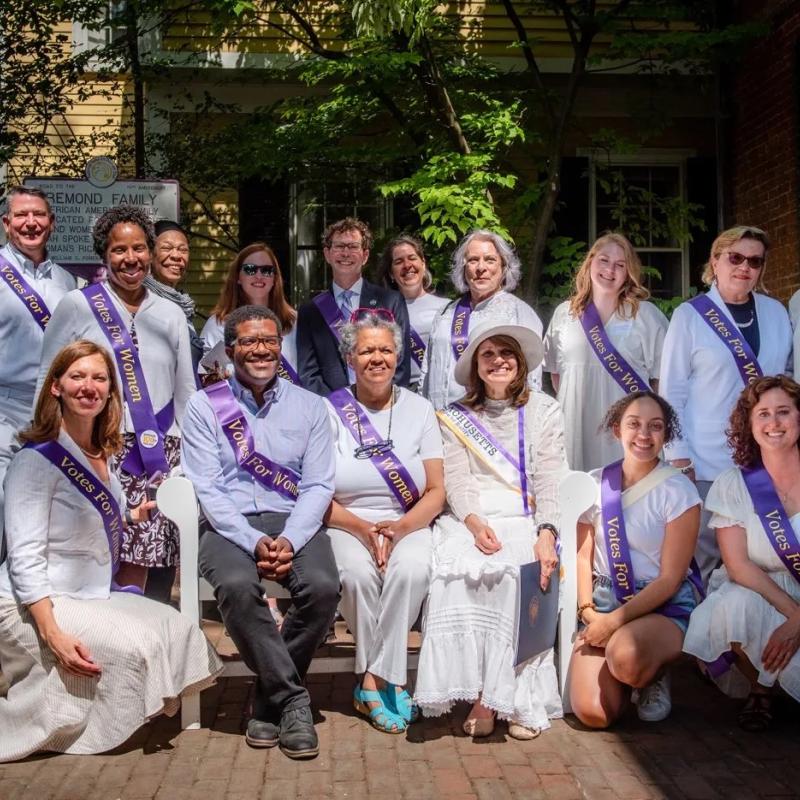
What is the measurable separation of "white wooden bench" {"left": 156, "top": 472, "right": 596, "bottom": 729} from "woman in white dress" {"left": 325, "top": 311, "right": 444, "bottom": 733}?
217mm

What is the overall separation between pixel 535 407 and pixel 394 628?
114 cm

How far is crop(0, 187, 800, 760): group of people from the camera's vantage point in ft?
13.5

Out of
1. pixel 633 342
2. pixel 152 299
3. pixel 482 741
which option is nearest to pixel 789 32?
pixel 633 342

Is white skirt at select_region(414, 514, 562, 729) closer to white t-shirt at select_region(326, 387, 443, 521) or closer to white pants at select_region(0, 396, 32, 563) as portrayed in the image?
white t-shirt at select_region(326, 387, 443, 521)

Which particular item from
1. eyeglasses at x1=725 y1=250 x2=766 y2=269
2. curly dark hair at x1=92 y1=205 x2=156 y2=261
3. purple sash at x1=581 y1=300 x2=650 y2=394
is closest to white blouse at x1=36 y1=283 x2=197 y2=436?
curly dark hair at x1=92 y1=205 x2=156 y2=261

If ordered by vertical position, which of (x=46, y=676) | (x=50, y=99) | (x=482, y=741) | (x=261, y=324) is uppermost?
(x=50, y=99)

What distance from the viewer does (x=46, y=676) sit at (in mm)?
4055

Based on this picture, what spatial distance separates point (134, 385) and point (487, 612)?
178 centimetres

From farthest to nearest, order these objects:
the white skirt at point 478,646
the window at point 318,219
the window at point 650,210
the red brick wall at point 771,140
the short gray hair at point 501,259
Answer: the window at point 650,210 < the window at point 318,219 < the red brick wall at point 771,140 < the short gray hair at point 501,259 < the white skirt at point 478,646

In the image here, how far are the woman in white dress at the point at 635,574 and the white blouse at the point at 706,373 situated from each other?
0.55m

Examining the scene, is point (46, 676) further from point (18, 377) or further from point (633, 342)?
point (633, 342)

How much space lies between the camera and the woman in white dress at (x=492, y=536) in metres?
4.28

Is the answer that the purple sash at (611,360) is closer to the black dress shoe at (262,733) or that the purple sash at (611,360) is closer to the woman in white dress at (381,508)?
the woman in white dress at (381,508)

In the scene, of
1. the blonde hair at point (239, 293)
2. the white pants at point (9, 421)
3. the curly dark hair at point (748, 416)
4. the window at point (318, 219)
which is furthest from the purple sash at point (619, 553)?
the window at point (318, 219)
